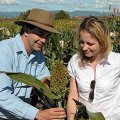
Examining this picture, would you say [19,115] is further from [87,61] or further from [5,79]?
[87,61]

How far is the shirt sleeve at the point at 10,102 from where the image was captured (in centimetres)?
305

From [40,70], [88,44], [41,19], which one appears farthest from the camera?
[40,70]

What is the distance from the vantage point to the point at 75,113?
3.08 m

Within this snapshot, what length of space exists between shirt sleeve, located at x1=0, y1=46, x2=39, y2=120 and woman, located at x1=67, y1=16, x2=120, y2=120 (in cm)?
32

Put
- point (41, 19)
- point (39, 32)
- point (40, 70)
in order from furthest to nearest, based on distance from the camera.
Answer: point (40, 70) → point (41, 19) → point (39, 32)

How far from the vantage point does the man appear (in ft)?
10.0

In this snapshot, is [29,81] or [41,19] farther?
[41,19]

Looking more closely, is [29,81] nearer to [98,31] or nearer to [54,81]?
[54,81]

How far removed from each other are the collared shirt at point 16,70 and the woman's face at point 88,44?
21.8 inches

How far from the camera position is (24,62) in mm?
3387

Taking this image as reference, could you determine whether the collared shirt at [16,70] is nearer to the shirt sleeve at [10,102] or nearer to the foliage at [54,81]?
the shirt sleeve at [10,102]

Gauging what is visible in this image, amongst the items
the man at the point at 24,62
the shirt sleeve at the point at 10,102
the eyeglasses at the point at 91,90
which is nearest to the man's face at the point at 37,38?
the man at the point at 24,62

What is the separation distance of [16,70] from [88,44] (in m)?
0.70

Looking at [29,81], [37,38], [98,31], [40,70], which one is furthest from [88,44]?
[40,70]
